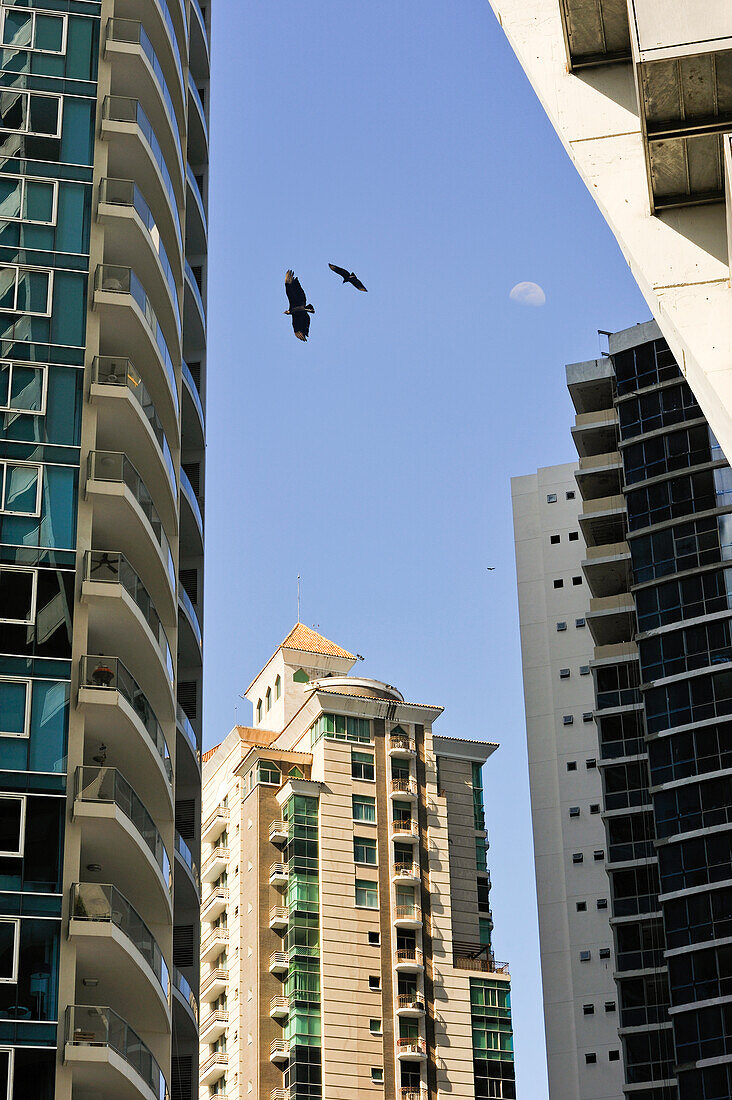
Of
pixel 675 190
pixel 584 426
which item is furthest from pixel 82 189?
pixel 584 426

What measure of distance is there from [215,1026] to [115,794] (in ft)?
196

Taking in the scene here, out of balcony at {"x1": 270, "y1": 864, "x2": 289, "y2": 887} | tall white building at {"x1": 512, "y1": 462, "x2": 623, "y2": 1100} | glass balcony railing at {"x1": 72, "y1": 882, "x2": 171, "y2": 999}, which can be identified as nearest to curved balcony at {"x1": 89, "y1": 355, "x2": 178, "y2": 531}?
glass balcony railing at {"x1": 72, "y1": 882, "x2": 171, "y2": 999}

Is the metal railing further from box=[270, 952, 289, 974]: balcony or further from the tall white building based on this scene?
box=[270, 952, 289, 974]: balcony

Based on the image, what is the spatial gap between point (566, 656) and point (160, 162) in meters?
47.1

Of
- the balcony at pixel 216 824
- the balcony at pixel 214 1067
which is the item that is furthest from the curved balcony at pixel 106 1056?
the balcony at pixel 216 824

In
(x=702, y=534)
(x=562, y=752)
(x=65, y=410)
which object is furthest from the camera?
(x=562, y=752)

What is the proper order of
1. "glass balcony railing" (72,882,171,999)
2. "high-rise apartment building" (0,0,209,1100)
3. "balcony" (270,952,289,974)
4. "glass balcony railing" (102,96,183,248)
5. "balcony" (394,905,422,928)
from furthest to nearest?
"balcony" (394,905,422,928) → "balcony" (270,952,289,974) → "glass balcony railing" (102,96,183,248) → "glass balcony railing" (72,882,171,999) → "high-rise apartment building" (0,0,209,1100)

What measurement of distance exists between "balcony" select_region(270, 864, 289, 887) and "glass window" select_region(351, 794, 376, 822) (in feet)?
14.9

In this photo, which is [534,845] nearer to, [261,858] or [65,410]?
[261,858]

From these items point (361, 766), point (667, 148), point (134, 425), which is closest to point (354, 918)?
point (361, 766)

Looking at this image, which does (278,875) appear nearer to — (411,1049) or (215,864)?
(215,864)

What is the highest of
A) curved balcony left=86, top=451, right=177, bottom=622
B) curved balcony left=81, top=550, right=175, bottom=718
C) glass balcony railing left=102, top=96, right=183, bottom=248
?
glass balcony railing left=102, top=96, right=183, bottom=248

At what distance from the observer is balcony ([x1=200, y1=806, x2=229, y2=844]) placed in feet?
316

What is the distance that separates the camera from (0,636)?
116 ft
